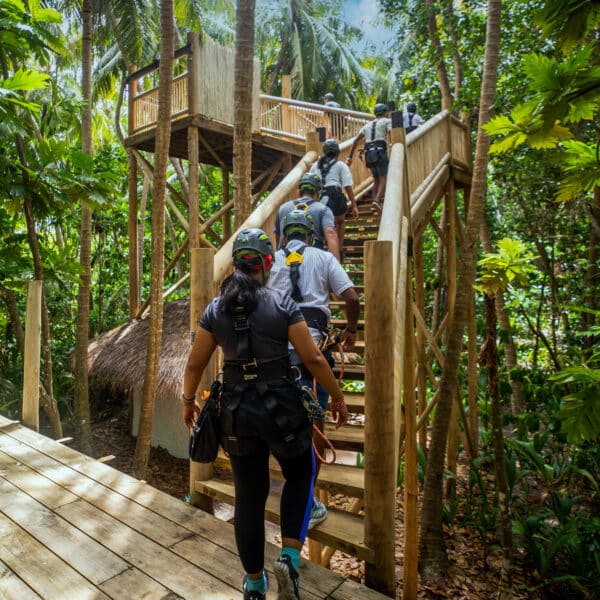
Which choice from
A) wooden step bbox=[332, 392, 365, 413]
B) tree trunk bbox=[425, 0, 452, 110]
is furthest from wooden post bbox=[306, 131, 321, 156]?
wooden step bbox=[332, 392, 365, 413]

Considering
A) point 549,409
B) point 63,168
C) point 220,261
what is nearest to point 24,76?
point 63,168

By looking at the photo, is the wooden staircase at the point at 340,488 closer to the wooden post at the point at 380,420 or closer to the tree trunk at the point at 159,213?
the wooden post at the point at 380,420

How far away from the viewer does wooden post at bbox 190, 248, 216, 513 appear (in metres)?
3.16

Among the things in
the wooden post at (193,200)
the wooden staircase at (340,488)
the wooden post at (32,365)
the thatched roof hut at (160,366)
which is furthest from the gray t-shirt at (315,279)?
the thatched roof hut at (160,366)

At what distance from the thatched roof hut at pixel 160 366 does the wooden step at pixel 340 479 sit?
5.83 meters

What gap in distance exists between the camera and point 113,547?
270 cm

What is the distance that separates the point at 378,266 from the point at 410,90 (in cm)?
995

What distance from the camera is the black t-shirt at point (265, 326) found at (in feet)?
7.21

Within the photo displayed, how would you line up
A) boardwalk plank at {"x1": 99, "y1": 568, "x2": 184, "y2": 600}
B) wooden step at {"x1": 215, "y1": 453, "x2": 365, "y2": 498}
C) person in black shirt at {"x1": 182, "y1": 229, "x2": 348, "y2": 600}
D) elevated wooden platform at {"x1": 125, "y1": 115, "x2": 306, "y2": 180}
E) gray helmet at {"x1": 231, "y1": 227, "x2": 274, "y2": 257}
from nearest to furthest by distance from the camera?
person in black shirt at {"x1": 182, "y1": 229, "x2": 348, "y2": 600}, boardwalk plank at {"x1": 99, "y1": 568, "x2": 184, "y2": 600}, gray helmet at {"x1": 231, "y1": 227, "x2": 274, "y2": 257}, wooden step at {"x1": 215, "y1": 453, "x2": 365, "y2": 498}, elevated wooden platform at {"x1": 125, "y1": 115, "x2": 306, "y2": 180}

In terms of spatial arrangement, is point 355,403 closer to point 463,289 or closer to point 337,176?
point 463,289

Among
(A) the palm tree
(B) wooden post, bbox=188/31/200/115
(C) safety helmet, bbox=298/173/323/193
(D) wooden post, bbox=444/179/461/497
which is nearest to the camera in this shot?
(C) safety helmet, bbox=298/173/323/193

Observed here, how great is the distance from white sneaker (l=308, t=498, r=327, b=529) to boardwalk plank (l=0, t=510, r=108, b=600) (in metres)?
1.10

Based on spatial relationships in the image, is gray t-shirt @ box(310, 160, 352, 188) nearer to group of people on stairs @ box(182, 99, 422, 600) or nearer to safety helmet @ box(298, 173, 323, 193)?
safety helmet @ box(298, 173, 323, 193)

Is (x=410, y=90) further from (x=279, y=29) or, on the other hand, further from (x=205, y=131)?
(x=279, y=29)
